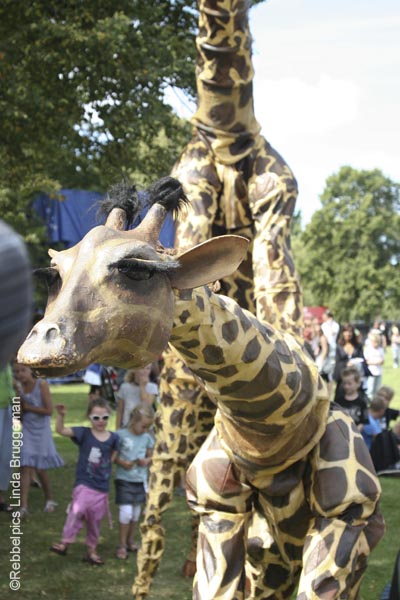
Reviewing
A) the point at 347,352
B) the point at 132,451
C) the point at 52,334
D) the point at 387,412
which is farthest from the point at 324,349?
the point at 52,334

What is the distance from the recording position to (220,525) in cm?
394

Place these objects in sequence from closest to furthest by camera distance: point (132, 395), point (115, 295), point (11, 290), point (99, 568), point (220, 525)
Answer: point (11, 290) < point (115, 295) < point (220, 525) < point (99, 568) < point (132, 395)

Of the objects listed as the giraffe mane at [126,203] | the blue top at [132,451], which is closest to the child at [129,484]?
the blue top at [132,451]

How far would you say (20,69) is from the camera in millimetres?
10016

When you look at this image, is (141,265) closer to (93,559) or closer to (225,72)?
(225,72)

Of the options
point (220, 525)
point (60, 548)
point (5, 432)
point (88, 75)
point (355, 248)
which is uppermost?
point (355, 248)

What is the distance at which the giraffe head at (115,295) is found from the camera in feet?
8.60

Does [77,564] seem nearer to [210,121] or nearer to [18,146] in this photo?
[210,121]

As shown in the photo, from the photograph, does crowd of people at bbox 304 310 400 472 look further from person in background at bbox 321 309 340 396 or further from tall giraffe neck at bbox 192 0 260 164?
tall giraffe neck at bbox 192 0 260 164

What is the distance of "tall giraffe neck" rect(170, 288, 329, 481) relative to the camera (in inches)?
125

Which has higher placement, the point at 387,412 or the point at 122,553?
the point at 387,412

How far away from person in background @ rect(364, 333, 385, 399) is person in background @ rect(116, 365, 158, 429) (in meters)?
7.30

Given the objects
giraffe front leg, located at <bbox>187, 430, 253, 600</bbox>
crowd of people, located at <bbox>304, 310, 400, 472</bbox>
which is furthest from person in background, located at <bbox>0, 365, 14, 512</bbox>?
giraffe front leg, located at <bbox>187, 430, 253, 600</bbox>

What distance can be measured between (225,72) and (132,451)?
3747mm
